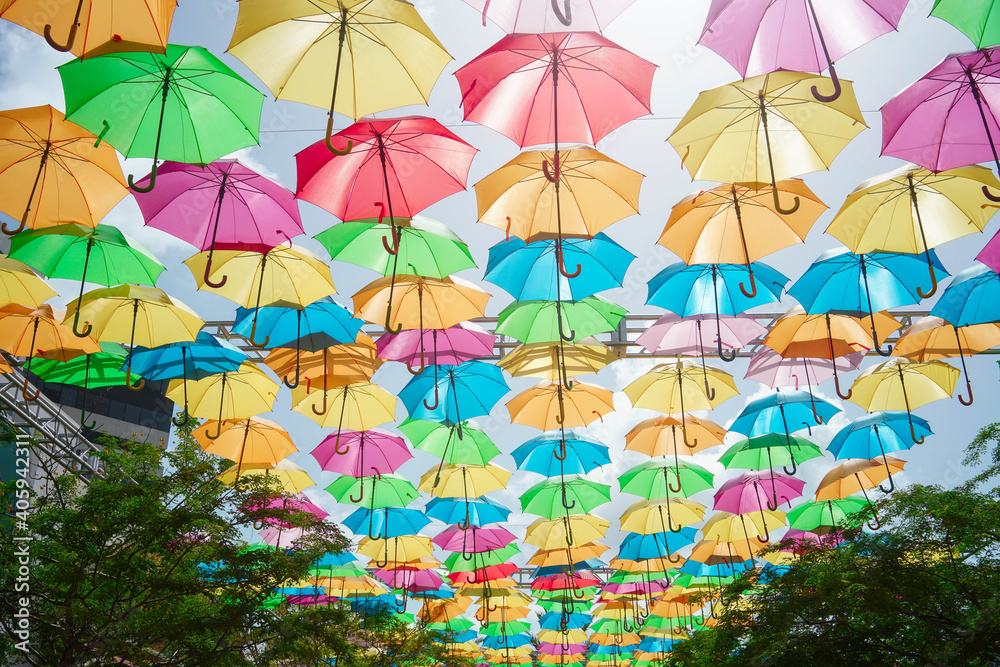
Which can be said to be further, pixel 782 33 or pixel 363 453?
pixel 363 453

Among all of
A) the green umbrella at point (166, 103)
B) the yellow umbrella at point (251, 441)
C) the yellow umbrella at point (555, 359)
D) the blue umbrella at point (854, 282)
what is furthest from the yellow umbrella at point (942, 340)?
the yellow umbrella at point (251, 441)

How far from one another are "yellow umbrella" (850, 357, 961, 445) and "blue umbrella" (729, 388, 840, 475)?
478 millimetres

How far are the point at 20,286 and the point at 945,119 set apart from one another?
8.55 metres

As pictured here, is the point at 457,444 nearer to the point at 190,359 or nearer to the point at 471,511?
the point at 471,511

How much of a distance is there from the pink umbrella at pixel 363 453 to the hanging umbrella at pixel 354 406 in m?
0.80

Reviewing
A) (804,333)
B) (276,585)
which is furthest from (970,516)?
(276,585)

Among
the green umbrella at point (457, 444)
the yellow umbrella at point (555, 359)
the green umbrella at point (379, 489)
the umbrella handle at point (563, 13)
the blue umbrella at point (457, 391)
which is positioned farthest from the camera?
the green umbrella at point (379, 489)

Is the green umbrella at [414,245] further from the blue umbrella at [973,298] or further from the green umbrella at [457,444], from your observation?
the blue umbrella at [973,298]

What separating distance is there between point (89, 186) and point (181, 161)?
117 cm

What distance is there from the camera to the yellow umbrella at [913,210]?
5.76 m

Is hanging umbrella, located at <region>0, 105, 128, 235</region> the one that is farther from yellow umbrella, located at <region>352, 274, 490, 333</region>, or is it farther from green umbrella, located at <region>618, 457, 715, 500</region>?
green umbrella, located at <region>618, 457, 715, 500</region>

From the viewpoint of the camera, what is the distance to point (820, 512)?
1234 cm

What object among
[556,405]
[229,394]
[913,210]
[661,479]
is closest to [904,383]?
[913,210]

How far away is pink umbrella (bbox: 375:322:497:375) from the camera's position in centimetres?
791
